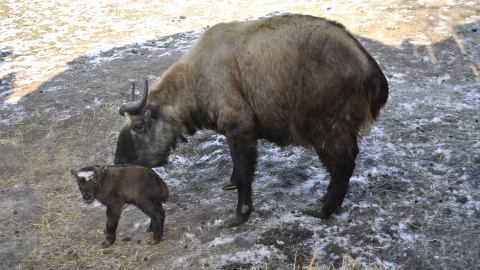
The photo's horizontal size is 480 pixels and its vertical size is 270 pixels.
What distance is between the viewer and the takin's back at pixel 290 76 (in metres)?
→ 4.02

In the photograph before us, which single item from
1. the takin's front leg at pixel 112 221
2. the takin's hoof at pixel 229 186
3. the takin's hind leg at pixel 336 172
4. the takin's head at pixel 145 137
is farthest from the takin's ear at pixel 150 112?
the takin's hind leg at pixel 336 172

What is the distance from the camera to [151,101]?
459cm

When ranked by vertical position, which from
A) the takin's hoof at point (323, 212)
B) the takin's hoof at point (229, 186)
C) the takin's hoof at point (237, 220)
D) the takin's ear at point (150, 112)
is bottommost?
the takin's hoof at point (229, 186)

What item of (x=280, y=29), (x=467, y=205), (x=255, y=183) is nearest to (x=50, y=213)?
(x=255, y=183)

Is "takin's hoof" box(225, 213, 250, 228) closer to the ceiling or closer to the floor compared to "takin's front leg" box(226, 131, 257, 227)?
closer to the floor

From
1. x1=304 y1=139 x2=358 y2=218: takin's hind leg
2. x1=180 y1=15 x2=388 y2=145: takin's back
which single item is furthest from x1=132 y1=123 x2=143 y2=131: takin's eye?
x1=304 y1=139 x2=358 y2=218: takin's hind leg

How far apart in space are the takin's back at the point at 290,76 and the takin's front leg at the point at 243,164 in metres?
0.19

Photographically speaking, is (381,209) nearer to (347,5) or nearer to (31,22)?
(347,5)

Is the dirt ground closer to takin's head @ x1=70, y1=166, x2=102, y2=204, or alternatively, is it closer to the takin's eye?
takin's head @ x1=70, y1=166, x2=102, y2=204

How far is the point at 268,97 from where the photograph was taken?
4223mm

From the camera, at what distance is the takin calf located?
4.05 m

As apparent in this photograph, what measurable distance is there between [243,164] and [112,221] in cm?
122

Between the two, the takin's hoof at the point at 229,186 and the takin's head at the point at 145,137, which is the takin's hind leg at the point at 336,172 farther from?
the takin's head at the point at 145,137

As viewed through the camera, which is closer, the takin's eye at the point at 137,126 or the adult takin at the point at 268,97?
the adult takin at the point at 268,97
